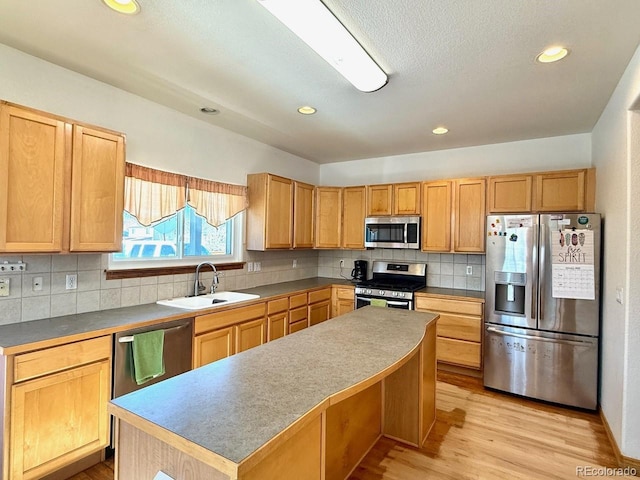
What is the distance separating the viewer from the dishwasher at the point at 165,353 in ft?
7.36

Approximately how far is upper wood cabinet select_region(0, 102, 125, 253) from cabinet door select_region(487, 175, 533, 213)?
3.54 m

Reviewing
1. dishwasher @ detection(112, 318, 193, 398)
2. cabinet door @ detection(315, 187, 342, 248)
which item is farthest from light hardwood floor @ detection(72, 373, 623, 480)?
cabinet door @ detection(315, 187, 342, 248)

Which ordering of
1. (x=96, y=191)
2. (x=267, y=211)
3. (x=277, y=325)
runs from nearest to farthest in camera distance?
(x=96, y=191) < (x=277, y=325) < (x=267, y=211)

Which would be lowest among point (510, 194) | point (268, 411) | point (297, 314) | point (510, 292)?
point (297, 314)

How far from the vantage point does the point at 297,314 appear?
156 inches

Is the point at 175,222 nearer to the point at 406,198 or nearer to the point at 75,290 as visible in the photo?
the point at 75,290

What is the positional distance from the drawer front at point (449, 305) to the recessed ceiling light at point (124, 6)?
3548mm

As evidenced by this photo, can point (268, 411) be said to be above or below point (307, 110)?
below

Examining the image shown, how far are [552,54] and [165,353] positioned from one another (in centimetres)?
326

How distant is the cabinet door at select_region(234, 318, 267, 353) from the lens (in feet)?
10.4

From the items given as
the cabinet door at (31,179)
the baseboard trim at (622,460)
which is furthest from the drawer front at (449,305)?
the cabinet door at (31,179)

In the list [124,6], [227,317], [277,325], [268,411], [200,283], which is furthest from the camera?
[277,325]

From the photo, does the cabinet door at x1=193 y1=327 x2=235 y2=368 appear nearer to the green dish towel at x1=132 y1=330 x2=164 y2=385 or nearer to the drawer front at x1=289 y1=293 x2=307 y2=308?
the green dish towel at x1=132 y1=330 x2=164 y2=385

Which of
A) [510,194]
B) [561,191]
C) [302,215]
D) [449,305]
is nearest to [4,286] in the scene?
[302,215]
